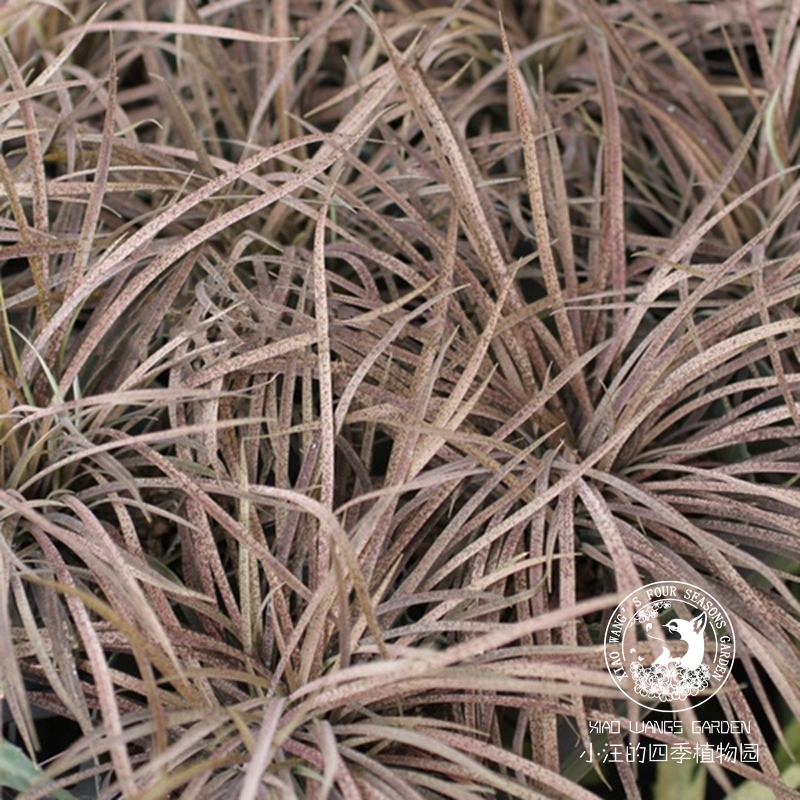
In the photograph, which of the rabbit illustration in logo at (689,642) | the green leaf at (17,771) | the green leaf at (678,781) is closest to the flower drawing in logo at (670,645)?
the rabbit illustration in logo at (689,642)

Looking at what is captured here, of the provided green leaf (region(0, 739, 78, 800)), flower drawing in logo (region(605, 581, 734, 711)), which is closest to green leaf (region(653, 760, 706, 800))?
flower drawing in logo (region(605, 581, 734, 711))

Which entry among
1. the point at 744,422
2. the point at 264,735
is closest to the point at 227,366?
the point at 264,735

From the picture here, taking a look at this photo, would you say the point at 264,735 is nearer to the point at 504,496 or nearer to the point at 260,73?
the point at 504,496

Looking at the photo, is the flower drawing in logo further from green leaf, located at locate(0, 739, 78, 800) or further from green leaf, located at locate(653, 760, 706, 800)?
green leaf, located at locate(0, 739, 78, 800)

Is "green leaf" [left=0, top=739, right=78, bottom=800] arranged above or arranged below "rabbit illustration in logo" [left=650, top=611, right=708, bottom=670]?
above

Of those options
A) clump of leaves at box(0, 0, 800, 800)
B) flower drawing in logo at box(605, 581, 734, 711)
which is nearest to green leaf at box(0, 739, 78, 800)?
clump of leaves at box(0, 0, 800, 800)

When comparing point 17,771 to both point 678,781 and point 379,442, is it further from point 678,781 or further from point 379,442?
point 678,781

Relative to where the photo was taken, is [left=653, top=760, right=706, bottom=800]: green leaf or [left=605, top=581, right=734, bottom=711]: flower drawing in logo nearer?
[left=605, top=581, right=734, bottom=711]: flower drawing in logo

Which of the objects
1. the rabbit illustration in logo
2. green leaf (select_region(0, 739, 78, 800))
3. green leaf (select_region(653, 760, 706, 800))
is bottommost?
green leaf (select_region(653, 760, 706, 800))
